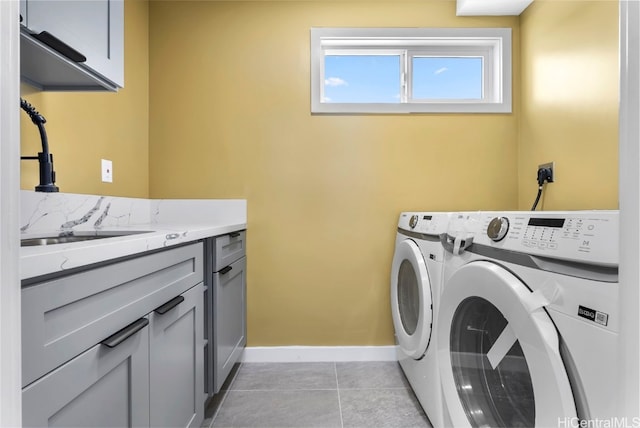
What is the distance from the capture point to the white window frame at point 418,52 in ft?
6.82

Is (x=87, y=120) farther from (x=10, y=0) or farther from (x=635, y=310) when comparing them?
(x=635, y=310)

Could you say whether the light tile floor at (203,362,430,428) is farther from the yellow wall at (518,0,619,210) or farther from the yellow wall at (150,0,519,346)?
the yellow wall at (518,0,619,210)

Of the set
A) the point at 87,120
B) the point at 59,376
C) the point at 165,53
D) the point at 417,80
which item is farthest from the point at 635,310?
the point at 165,53

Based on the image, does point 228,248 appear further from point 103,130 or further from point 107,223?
point 103,130

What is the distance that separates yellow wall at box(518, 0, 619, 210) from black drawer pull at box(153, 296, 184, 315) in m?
1.78

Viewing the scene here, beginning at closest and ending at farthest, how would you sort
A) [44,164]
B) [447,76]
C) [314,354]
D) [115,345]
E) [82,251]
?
[82,251]
[115,345]
[44,164]
[314,354]
[447,76]

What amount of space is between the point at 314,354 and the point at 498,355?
1420 mm

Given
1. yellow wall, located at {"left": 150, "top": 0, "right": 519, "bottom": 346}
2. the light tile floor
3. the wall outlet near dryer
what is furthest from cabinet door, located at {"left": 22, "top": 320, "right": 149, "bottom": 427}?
the wall outlet near dryer

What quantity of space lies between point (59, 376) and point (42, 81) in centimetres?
115

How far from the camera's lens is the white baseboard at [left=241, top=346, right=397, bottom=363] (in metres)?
2.08

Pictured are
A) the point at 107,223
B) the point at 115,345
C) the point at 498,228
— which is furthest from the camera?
the point at 107,223

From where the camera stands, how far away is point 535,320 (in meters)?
0.65

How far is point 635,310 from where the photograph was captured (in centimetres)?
38

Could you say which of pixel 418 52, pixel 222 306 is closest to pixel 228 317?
pixel 222 306
